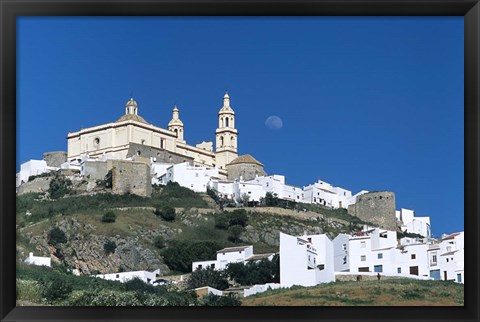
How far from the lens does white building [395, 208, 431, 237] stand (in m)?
16.1

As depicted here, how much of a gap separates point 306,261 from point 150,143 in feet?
22.7

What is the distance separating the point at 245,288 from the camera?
1236 centimetres

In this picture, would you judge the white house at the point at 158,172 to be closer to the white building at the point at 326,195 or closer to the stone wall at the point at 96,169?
the stone wall at the point at 96,169

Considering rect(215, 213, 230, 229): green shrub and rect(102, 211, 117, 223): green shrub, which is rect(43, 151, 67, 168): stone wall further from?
rect(215, 213, 230, 229): green shrub

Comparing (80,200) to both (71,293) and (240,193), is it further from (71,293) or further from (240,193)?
(71,293)

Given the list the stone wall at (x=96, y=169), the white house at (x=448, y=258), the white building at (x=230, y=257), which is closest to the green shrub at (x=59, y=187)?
the stone wall at (x=96, y=169)

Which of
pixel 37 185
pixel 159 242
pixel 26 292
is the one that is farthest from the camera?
pixel 37 185

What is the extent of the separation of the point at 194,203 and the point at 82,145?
3.17 metres

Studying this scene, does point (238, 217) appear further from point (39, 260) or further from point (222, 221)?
point (39, 260)

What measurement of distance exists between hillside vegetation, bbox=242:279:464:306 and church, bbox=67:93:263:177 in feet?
20.4

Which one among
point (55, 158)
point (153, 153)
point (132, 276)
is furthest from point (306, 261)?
point (55, 158)

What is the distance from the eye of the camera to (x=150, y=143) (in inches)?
747

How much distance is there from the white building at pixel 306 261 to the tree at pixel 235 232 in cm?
139

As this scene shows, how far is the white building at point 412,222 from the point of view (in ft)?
52.9
